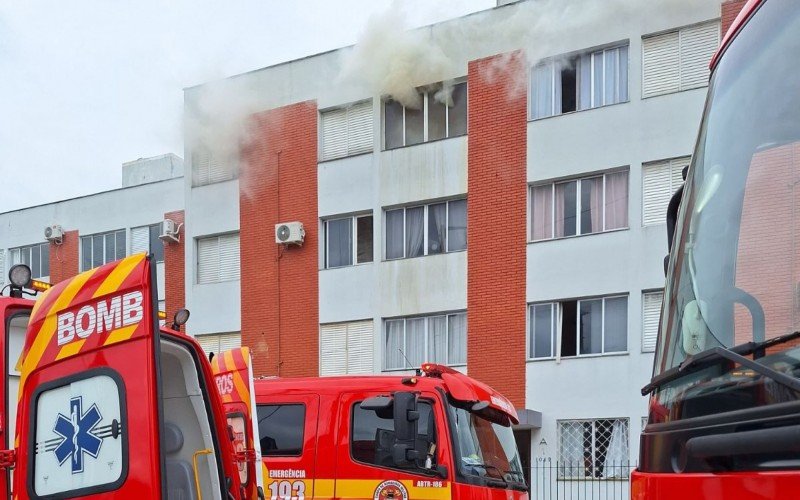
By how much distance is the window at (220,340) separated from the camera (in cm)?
2509

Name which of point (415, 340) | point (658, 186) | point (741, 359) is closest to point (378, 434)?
point (741, 359)

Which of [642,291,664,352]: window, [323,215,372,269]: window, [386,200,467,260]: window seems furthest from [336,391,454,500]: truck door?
[323,215,372,269]: window

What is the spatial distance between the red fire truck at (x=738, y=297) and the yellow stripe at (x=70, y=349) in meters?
2.41

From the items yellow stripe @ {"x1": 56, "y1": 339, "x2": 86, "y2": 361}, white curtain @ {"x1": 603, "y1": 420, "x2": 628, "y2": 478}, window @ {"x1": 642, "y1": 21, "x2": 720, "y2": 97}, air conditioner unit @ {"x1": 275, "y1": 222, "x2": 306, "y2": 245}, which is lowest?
white curtain @ {"x1": 603, "y1": 420, "x2": 628, "y2": 478}

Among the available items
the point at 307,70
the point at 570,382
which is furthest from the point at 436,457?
the point at 307,70

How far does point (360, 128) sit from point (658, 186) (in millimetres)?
7251

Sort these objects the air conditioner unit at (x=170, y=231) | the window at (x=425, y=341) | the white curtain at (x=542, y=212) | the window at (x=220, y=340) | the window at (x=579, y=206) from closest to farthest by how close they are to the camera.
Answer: the window at (x=579, y=206)
the white curtain at (x=542, y=212)
the window at (x=425, y=341)
the window at (x=220, y=340)
the air conditioner unit at (x=170, y=231)

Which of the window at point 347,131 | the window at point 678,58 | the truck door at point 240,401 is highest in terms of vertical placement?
the window at point 678,58

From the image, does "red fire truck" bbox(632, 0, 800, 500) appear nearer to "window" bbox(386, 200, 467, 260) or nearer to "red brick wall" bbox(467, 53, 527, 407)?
"red brick wall" bbox(467, 53, 527, 407)

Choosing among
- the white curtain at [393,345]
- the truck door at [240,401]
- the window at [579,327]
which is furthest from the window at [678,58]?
the truck door at [240,401]

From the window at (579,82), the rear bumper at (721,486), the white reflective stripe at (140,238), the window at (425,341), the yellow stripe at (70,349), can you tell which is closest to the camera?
the rear bumper at (721,486)

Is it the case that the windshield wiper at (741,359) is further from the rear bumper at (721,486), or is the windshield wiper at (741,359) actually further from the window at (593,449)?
the window at (593,449)

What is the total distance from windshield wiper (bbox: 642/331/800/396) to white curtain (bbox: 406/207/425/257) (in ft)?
64.7

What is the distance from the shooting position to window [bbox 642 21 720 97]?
19.1 metres
